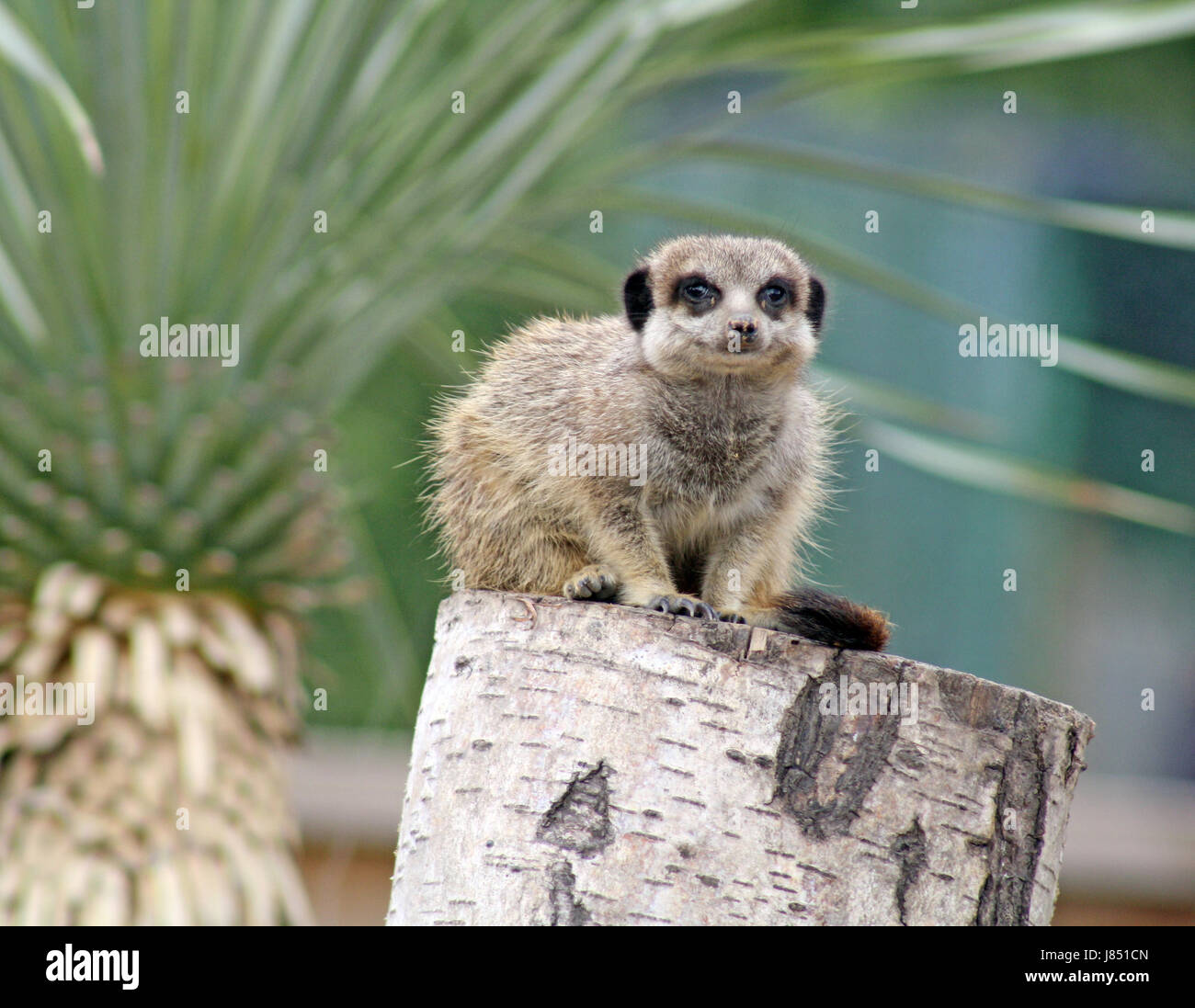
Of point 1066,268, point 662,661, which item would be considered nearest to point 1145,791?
point 1066,268

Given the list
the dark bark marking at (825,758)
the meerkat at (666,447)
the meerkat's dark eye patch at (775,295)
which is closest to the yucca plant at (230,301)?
the meerkat at (666,447)

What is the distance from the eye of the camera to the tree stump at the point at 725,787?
1.52m

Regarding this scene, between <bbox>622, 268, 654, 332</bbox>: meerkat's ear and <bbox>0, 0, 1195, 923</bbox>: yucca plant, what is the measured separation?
3.94 ft

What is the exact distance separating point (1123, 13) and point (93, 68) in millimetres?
2620

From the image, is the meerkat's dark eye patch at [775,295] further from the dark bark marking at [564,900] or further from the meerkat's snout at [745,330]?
the dark bark marking at [564,900]

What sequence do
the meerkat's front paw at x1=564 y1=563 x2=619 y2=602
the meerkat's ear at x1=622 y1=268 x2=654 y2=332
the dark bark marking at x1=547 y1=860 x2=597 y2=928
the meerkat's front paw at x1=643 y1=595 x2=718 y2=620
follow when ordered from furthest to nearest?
the meerkat's ear at x1=622 y1=268 x2=654 y2=332
the meerkat's front paw at x1=564 y1=563 x2=619 y2=602
the meerkat's front paw at x1=643 y1=595 x2=718 y2=620
the dark bark marking at x1=547 y1=860 x2=597 y2=928

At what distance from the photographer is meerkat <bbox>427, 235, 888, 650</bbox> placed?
7.64ft

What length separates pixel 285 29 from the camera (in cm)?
357

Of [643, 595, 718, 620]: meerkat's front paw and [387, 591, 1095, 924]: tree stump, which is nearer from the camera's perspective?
[387, 591, 1095, 924]: tree stump

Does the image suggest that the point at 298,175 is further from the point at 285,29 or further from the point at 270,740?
the point at 270,740

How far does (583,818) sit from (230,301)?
89.8 inches

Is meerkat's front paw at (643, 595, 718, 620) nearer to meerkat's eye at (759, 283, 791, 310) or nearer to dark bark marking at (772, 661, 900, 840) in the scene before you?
dark bark marking at (772, 661, 900, 840)

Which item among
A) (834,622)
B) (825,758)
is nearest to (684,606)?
(834,622)

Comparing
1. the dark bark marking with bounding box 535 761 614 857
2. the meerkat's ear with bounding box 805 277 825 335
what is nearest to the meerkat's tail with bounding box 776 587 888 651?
the dark bark marking with bounding box 535 761 614 857
